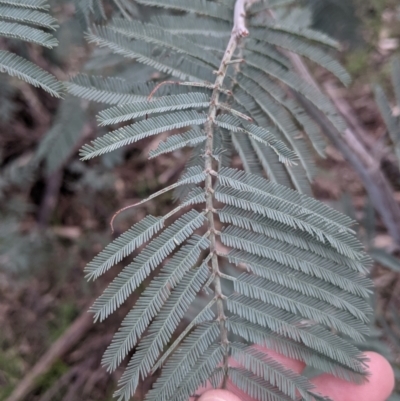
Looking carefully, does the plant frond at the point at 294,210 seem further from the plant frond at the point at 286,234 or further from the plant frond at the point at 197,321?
the plant frond at the point at 197,321

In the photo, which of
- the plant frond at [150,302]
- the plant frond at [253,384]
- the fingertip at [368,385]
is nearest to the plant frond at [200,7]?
the plant frond at [150,302]

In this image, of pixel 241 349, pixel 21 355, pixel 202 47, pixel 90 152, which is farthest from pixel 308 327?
pixel 21 355

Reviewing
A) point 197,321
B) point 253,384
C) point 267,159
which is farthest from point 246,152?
point 253,384

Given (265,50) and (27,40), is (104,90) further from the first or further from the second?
(265,50)

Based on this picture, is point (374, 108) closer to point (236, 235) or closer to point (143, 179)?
point (143, 179)

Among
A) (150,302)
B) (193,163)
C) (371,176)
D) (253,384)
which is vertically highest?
(193,163)

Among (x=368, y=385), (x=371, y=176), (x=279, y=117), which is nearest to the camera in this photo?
(x=279, y=117)

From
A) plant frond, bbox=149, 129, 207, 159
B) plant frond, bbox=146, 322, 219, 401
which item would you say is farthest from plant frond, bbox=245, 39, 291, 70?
plant frond, bbox=146, 322, 219, 401
